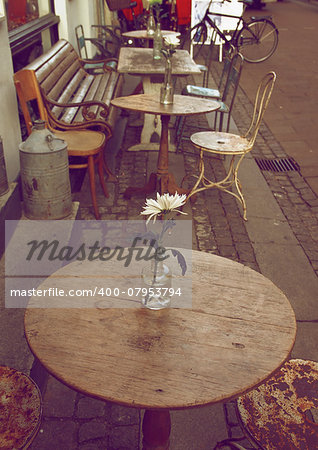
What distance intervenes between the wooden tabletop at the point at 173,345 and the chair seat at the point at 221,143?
8.44 ft

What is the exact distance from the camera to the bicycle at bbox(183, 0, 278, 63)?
34.2 feet

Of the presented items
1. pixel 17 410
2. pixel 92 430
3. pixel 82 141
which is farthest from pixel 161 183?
pixel 17 410

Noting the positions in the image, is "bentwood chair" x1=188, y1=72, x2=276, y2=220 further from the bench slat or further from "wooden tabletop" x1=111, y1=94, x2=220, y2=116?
the bench slat

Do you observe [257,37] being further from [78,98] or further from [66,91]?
[66,91]

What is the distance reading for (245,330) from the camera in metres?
1.79

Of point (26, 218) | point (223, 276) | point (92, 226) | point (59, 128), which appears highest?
point (223, 276)

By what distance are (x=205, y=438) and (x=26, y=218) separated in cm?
234

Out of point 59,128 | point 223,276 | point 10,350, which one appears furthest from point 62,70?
point 223,276

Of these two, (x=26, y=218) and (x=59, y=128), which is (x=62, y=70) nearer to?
(x=59, y=128)

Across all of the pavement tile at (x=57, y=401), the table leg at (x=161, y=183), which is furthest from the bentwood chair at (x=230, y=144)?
the pavement tile at (x=57, y=401)

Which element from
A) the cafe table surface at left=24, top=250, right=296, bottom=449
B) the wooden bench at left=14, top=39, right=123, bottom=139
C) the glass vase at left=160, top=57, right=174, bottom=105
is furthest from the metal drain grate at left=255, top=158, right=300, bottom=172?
the cafe table surface at left=24, top=250, right=296, bottom=449

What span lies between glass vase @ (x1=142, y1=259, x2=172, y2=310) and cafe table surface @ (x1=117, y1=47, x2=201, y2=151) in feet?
13.5

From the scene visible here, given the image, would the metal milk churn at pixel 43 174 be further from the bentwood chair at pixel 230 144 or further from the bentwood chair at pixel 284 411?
the bentwood chair at pixel 284 411

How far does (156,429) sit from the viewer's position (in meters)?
1.92
